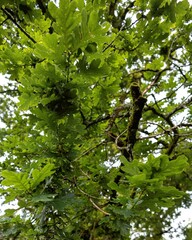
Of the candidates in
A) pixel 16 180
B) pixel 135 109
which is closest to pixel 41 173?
pixel 16 180

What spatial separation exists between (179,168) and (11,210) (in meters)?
0.89

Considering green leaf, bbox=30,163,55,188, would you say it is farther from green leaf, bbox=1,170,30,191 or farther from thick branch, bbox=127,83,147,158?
thick branch, bbox=127,83,147,158

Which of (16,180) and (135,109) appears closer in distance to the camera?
(16,180)

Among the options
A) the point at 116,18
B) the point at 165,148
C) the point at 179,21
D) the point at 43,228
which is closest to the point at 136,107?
the point at 179,21

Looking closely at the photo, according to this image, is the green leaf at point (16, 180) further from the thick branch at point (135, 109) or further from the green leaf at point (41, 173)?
the thick branch at point (135, 109)

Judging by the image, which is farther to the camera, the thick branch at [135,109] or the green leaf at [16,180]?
the thick branch at [135,109]

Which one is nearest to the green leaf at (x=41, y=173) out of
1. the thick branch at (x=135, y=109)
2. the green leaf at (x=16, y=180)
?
the green leaf at (x=16, y=180)

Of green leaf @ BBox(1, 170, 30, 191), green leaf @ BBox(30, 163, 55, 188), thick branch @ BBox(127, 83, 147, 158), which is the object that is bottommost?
green leaf @ BBox(1, 170, 30, 191)

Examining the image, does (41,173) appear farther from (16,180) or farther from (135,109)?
(135,109)

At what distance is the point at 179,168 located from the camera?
137 centimetres

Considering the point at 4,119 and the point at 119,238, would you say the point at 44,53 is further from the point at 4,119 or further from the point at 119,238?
the point at 4,119

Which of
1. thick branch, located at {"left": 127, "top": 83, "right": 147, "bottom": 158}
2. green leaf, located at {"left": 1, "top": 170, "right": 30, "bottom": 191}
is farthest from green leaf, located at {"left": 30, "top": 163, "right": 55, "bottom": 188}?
thick branch, located at {"left": 127, "top": 83, "right": 147, "bottom": 158}

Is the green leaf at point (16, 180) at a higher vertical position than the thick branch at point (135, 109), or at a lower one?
lower

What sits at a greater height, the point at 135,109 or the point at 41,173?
the point at 135,109
